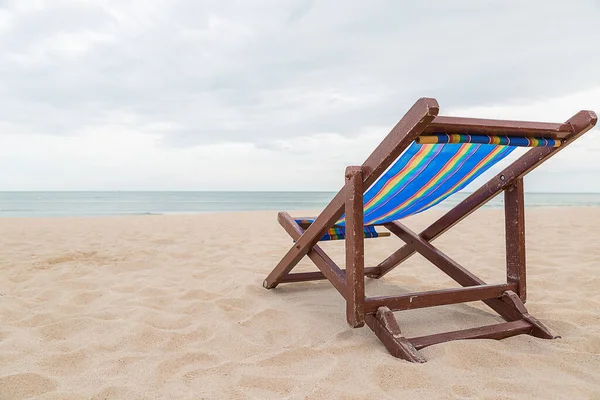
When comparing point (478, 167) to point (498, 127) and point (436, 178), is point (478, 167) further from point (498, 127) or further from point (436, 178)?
point (498, 127)

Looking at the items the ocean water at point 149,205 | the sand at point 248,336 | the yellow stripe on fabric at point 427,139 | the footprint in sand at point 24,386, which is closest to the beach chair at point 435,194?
the yellow stripe on fabric at point 427,139

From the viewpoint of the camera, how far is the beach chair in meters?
1.55

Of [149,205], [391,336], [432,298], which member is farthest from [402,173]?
[149,205]

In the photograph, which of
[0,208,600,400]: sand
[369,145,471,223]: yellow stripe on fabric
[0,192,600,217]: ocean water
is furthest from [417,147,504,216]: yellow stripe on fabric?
[0,192,600,217]: ocean water

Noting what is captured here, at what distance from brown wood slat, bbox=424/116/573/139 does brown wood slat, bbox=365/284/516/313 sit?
80cm

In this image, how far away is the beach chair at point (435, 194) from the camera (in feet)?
5.08

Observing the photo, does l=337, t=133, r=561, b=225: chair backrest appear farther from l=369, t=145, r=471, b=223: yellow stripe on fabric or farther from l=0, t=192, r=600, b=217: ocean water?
l=0, t=192, r=600, b=217: ocean water

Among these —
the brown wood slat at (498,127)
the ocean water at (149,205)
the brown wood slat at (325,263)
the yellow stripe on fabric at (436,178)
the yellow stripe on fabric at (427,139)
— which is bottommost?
the ocean water at (149,205)

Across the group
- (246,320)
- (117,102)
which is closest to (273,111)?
(117,102)

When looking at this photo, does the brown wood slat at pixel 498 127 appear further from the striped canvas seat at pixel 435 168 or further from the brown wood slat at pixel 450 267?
the brown wood slat at pixel 450 267

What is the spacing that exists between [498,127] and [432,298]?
84 centimetres

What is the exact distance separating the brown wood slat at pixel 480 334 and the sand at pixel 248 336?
44 millimetres

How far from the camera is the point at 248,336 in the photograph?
2.01 meters

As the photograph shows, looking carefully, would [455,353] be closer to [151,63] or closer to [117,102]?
[151,63]
